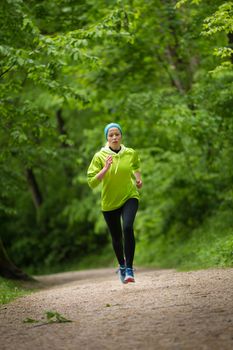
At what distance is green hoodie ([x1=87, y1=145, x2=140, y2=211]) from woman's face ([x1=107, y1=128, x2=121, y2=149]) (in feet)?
0.34

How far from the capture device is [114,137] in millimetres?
8453

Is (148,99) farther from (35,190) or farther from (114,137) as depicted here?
(35,190)

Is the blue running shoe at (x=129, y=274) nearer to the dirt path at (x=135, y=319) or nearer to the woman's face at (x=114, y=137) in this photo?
the dirt path at (x=135, y=319)

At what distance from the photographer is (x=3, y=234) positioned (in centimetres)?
3067

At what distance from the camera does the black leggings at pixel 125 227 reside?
845 centimetres

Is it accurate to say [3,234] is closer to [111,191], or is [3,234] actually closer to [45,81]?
[45,81]

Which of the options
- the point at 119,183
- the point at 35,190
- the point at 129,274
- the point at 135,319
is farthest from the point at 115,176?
the point at 35,190

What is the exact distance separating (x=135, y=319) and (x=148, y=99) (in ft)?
35.0

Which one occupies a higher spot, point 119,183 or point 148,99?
point 148,99

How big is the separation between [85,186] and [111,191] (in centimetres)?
2122

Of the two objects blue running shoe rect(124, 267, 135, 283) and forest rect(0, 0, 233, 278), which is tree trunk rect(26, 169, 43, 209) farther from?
blue running shoe rect(124, 267, 135, 283)

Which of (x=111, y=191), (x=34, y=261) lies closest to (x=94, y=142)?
(x=34, y=261)

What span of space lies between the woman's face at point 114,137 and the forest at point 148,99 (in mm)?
2171

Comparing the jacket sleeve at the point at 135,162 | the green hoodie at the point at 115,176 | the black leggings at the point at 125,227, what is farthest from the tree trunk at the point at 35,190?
the green hoodie at the point at 115,176
